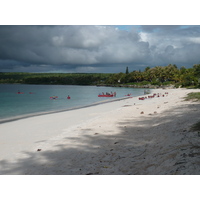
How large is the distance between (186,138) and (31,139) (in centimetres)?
653

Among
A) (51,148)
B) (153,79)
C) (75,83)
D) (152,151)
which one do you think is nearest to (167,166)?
(152,151)

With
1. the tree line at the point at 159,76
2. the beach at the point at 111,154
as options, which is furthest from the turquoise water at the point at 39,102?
the tree line at the point at 159,76

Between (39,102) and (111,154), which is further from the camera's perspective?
(39,102)

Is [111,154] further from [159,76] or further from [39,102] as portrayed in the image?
[159,76]

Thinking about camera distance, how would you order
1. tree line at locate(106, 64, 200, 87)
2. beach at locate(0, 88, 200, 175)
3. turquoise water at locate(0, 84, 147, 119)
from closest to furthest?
1. beach at locate(0, 88, 200, 175)
2. turquoise water at locate(0, 84, 147, 119)
3. tree line at locate(106, 64, 200, 87)

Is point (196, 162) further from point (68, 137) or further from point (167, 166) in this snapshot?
point (68, 137)

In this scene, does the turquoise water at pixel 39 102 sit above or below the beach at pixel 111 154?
below

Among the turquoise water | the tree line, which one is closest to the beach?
the turquoise water

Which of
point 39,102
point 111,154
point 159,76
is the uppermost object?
point 159,76

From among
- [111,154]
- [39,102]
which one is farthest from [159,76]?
[111,154]

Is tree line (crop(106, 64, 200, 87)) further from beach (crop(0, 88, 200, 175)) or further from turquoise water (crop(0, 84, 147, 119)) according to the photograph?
beach (crop(0, 88, 200, 175))

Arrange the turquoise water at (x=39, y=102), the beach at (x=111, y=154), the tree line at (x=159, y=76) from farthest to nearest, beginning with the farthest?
1. the tree line at (x=159, y=76)
2. the turquoise water at (x=39, y=102)
3. the beach at (x=111, y=154)

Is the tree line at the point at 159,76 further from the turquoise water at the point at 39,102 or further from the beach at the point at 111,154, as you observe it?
the beach at the point at 111,154

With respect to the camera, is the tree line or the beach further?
the tree line
